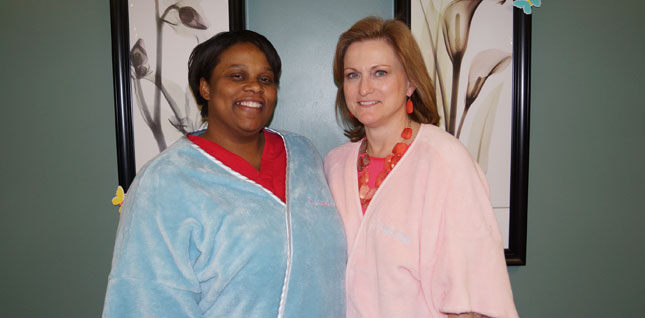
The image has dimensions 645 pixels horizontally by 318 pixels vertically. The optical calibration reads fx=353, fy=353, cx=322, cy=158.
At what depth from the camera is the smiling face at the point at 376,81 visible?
1095 mm

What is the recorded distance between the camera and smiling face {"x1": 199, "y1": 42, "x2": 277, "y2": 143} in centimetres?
104

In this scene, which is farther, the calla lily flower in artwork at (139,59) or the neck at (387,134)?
the calla lily flower in artwork at (139,59)

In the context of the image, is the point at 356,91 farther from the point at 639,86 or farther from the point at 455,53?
the point at 639,86

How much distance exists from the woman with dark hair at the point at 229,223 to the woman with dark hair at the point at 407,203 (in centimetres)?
10

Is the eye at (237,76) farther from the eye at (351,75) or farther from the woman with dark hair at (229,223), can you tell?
the eye at (351,75)

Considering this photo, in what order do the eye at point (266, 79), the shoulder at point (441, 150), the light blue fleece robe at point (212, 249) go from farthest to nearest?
the eye at point (266, 79) < the shoulder at point (441, 150) < the light blue fleece robe at point (212, 249)

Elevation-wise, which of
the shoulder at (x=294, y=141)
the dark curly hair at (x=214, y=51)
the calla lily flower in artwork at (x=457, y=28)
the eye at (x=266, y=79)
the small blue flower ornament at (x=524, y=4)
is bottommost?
the shoulder at (x=294, y=141)

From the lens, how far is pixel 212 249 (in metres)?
0.92

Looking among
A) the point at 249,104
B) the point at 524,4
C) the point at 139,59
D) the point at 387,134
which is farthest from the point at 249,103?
the point at 524,4

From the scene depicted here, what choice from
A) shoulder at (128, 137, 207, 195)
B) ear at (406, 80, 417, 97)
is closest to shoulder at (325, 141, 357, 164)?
ear at (406, 80, 417, 97)

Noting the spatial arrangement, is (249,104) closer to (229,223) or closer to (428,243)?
(229,223)

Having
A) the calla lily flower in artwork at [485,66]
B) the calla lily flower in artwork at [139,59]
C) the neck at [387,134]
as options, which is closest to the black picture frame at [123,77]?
the calla lily flower in artwork at [139,59]

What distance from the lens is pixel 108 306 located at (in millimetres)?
863

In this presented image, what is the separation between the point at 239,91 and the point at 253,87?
0.14 ft
